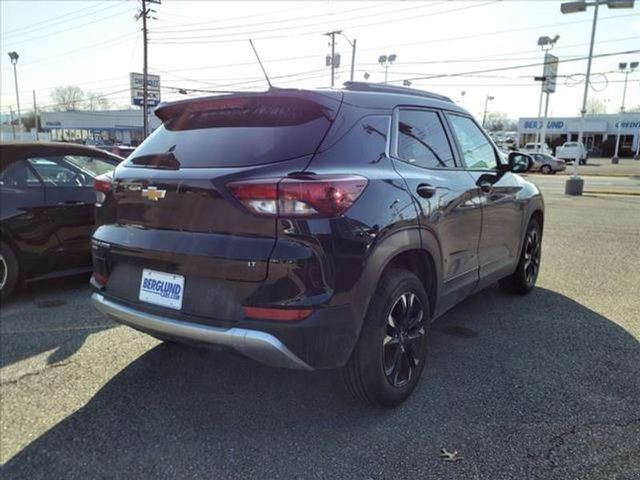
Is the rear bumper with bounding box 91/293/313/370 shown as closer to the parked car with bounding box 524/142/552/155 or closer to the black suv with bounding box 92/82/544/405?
the black suv with bounding box 92/82/544/405

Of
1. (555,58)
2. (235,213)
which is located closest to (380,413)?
(235,213)

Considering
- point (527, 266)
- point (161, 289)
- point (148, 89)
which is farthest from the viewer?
point (148, 89)

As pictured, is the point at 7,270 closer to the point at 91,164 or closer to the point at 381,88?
the point at 91,164

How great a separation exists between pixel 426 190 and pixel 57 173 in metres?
4.00

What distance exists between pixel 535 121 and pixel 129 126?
53174 mm

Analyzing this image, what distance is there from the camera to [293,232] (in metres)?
2.30

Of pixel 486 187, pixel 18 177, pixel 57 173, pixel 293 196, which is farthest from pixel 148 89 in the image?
pixel 293 196

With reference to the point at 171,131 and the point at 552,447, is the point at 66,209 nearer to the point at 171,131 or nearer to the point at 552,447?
the point at 171,131

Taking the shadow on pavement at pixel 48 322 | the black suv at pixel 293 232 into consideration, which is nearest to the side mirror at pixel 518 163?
the black suv at pixel 293 232

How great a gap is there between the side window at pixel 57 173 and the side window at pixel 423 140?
3.71 m

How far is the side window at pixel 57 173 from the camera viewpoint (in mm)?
5000

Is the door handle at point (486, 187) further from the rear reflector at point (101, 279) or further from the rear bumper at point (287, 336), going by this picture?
the rear reflector at point (101, 279)

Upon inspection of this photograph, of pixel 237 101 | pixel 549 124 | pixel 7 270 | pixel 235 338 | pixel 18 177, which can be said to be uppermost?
pixel 549 124

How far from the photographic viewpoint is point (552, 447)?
101 inches
